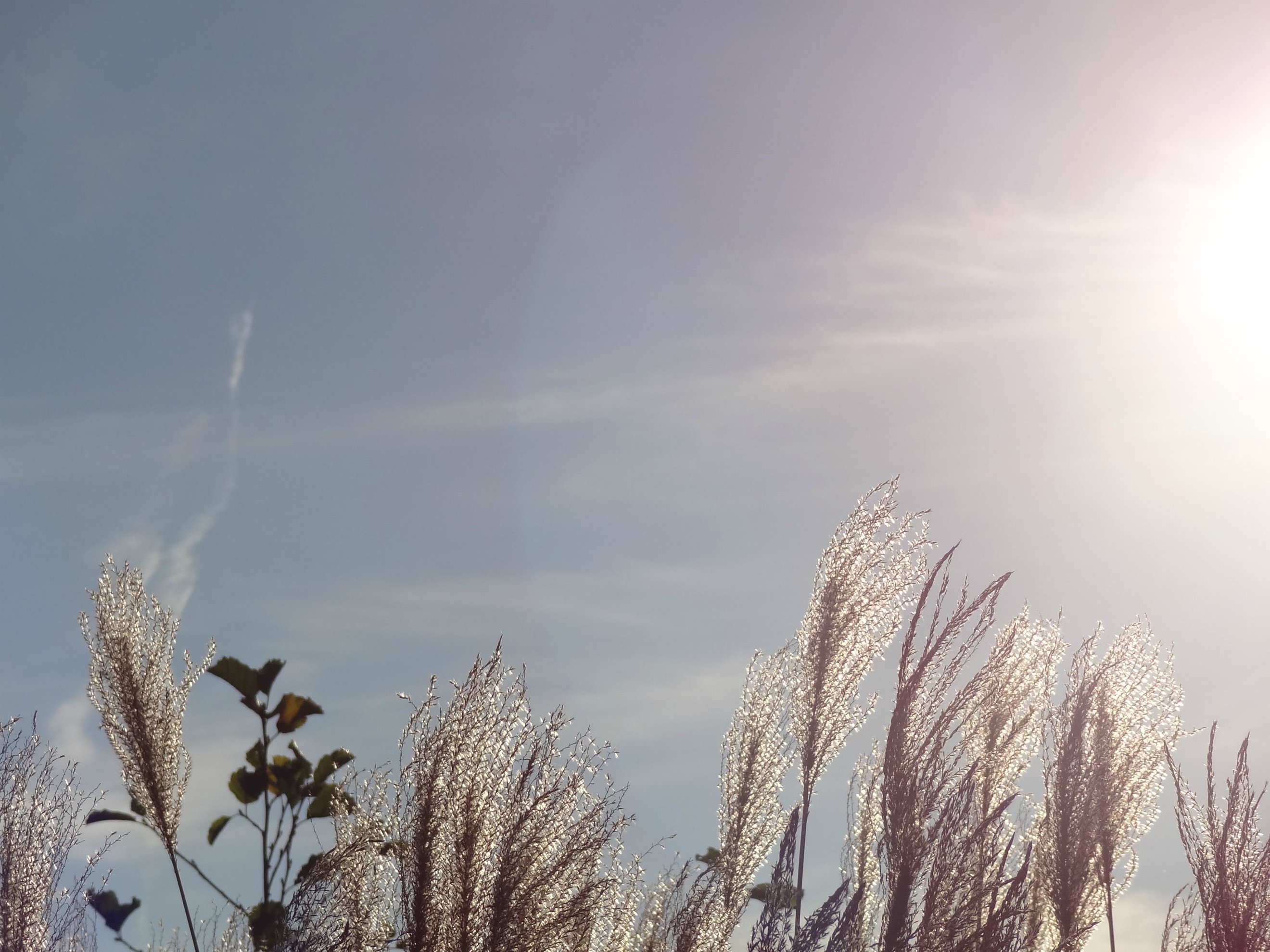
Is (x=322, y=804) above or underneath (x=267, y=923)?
above

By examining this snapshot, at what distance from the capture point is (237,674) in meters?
5.76

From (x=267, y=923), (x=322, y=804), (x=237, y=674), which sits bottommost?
(x=267, y=923)

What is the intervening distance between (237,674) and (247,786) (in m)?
0.63

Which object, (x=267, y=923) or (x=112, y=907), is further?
(x=112, y=907)

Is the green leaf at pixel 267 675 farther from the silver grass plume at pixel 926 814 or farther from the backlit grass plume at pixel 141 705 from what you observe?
the silver grass plume at pixel 926 814

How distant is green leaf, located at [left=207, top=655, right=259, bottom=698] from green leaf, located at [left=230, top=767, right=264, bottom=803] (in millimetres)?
444

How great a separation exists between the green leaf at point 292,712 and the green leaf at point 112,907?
1.63 metres

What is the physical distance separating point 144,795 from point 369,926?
55.6 inches

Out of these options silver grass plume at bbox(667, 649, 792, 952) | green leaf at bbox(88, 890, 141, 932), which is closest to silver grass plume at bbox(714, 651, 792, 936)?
silver grass plume at bbox(667, 649, 792, 952)

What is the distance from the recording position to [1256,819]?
5.39m

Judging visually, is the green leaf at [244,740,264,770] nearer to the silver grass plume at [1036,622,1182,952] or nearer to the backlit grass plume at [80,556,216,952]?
the backlit grass plume at [80,556,216,952]

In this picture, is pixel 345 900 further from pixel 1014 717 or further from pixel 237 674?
pixel 1014 717

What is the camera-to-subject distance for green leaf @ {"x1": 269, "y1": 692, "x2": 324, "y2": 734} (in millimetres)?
5840

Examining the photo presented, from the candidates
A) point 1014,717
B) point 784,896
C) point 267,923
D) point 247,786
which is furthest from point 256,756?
point 1014,717
